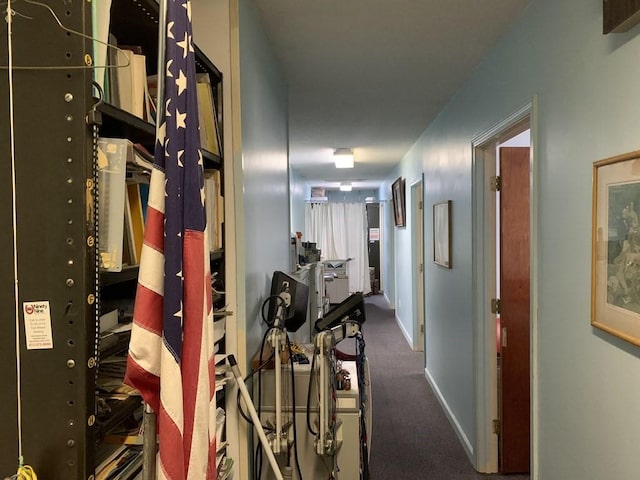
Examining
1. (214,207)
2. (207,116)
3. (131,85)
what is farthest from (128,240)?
(207,116)

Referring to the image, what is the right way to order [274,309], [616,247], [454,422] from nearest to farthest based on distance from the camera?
[616,247], [274,309], [454,422]

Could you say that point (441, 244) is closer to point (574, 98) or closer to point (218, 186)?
point (574, 98)

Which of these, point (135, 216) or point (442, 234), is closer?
point (135, 216)

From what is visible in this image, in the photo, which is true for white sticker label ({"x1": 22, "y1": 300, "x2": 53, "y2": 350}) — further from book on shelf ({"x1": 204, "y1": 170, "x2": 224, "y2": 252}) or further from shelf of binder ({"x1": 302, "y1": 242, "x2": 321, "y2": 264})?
shelf of binder ({"x1": 302, "y1": 242, "x2": 321, "y2": 264})

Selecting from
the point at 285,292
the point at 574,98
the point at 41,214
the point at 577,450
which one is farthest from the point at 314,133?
the point at 41,214

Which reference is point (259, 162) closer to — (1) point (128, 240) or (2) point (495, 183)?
(1) point (128, 240)

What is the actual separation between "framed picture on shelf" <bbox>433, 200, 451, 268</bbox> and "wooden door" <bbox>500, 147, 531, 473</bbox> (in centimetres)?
63

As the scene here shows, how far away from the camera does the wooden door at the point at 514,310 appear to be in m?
2.58

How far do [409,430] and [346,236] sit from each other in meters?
6.08

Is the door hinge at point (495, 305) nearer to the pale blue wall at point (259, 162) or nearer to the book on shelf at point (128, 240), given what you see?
the pale blue wall at point (259, 162)

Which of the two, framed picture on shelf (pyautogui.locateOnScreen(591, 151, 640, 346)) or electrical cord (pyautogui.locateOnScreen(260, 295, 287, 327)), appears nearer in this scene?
framed picture on shelf (pyautogui.locateOnScreen(591, 151, 640, 346))

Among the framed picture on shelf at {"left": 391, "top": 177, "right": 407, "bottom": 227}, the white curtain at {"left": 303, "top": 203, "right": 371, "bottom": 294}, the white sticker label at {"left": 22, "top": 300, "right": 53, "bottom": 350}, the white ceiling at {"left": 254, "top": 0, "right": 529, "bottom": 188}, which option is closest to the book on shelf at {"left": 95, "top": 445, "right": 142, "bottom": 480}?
the white sticker label at {"left": 22, "top": 300, "right": 53, "bottom": 350}

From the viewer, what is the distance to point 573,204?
1.51 m

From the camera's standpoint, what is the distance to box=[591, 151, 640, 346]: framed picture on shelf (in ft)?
3.85
